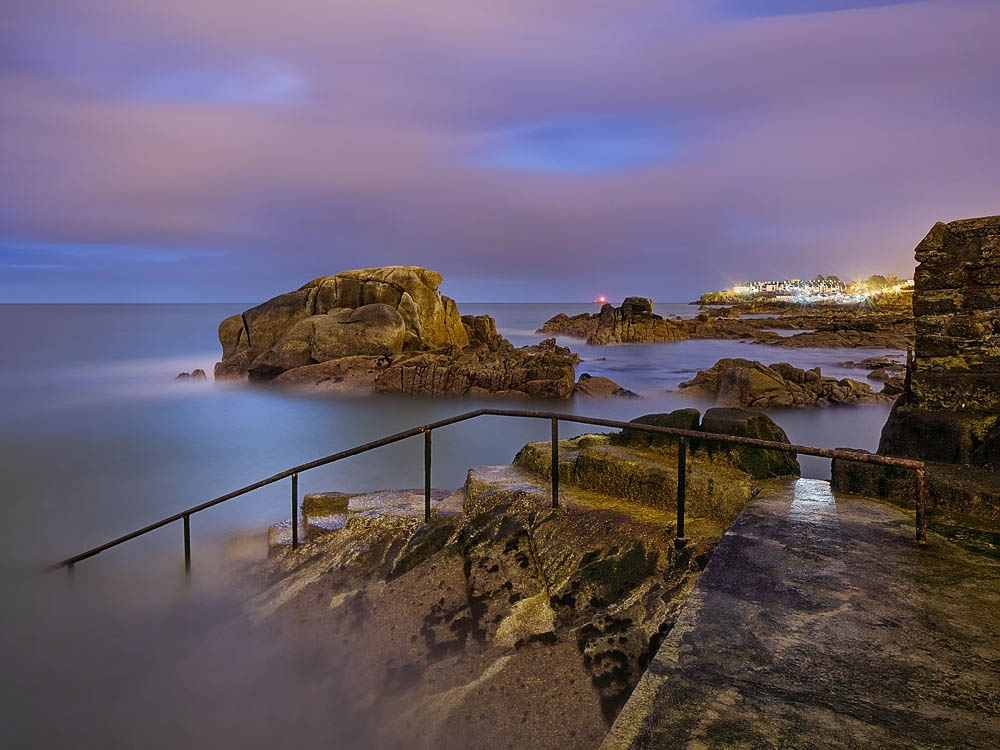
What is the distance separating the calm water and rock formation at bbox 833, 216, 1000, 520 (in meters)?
4.71

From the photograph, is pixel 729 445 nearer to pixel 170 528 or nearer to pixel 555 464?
pixel 555 464

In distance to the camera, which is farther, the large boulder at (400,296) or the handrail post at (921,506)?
the large boulder at (400,296)

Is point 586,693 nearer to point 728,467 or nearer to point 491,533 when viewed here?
point 491,533

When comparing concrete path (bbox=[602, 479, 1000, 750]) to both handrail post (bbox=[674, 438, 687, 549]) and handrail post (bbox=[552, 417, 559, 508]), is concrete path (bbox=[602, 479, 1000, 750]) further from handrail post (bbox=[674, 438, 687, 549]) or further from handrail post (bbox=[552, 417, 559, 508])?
handrail post (bbox=[552, 417, 559, 508])

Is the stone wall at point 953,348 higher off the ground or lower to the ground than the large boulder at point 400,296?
lower

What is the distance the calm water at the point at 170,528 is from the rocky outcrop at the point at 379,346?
3.49 feet

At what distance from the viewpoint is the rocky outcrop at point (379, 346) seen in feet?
69.8

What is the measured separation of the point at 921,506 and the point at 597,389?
18.4m

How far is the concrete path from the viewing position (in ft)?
6.18

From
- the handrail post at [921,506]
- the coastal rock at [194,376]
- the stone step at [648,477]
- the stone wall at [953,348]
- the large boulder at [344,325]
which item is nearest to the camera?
the handrail post at [921,506]

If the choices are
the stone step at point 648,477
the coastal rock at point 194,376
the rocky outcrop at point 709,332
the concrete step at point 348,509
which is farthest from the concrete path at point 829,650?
the rocky outcrop at point 709,332

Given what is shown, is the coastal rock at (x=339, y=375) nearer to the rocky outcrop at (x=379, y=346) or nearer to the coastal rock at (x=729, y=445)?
the rocky outcrop at (x=379, y=346)

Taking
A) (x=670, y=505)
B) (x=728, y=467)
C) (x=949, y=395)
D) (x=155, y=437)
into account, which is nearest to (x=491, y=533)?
(x=670, y=505)

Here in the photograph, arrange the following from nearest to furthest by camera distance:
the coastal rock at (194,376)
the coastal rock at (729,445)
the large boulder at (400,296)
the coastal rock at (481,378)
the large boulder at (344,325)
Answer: the coastal rock at (729,445) → the coastal rock at (481,378) → the large boulder at (344,325) → the large boulder at (400,296) → the coastal rock at (194,376)
